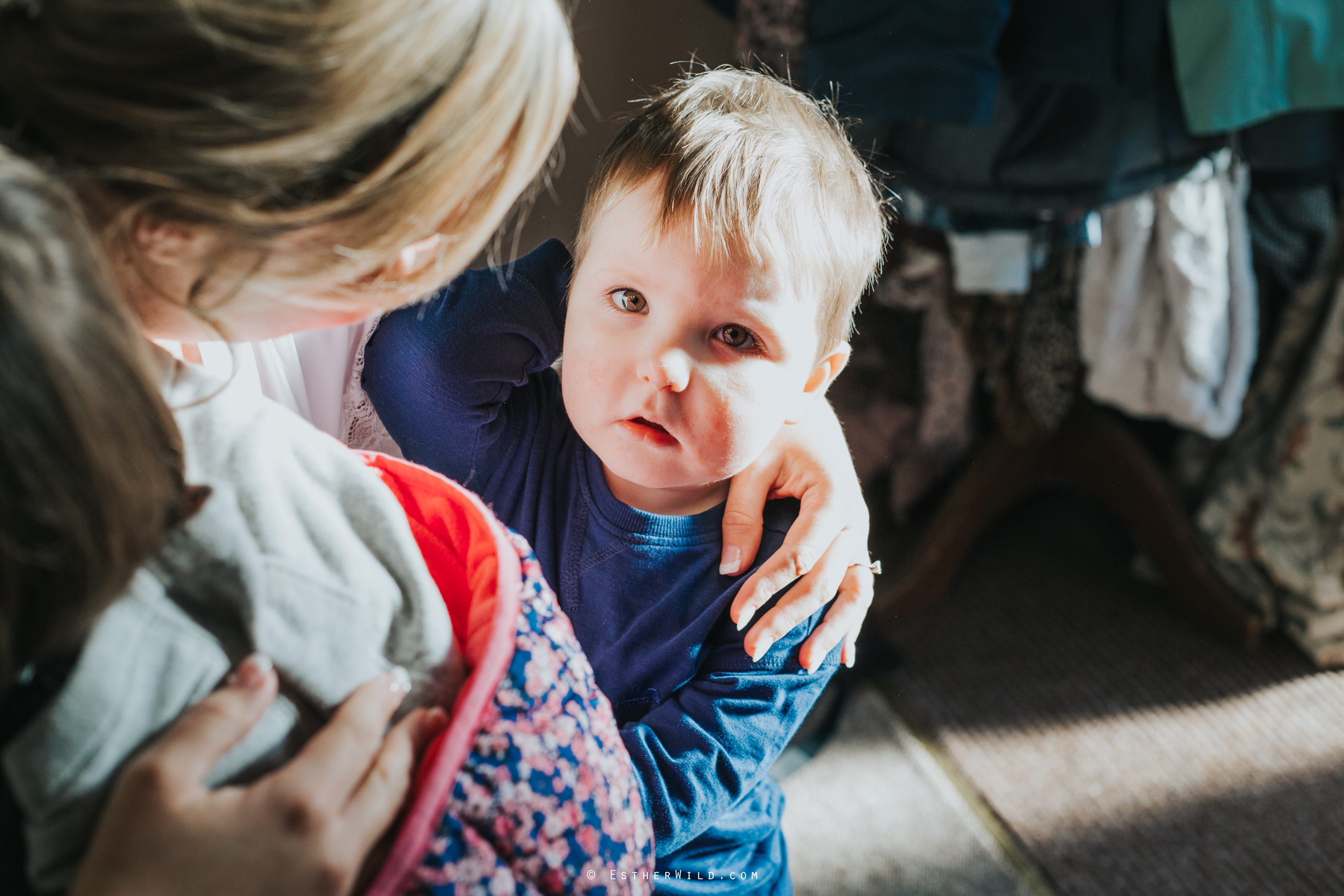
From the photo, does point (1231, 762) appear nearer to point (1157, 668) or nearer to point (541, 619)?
point (1157, 668)

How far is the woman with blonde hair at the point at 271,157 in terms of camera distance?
0.85 ft

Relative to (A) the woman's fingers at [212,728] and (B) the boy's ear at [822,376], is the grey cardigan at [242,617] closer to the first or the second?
(A) the woman's fingers at [212,728]

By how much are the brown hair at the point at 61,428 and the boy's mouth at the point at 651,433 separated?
252 millimetres

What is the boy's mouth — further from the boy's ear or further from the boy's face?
the boy's ear

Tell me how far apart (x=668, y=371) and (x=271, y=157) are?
0.22 meters

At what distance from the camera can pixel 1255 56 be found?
86cm

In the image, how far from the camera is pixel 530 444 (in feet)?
1.91

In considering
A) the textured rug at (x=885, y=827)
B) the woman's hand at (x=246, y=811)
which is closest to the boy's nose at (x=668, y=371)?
the woman's hand at (x=246, y=811)

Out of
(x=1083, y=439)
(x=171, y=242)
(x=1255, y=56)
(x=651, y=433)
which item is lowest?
(x=1083, y=439)

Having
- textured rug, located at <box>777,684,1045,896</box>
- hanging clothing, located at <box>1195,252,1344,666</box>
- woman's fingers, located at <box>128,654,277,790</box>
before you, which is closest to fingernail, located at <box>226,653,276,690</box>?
woman's fingers, located at <box>128,654,277,790</box>

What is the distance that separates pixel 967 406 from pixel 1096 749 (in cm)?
51

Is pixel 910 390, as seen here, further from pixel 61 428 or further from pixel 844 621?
pixel 61 428

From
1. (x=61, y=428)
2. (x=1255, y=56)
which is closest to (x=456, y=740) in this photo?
(x=61, y=428)

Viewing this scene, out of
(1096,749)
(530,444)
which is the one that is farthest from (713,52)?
(1096,749)
